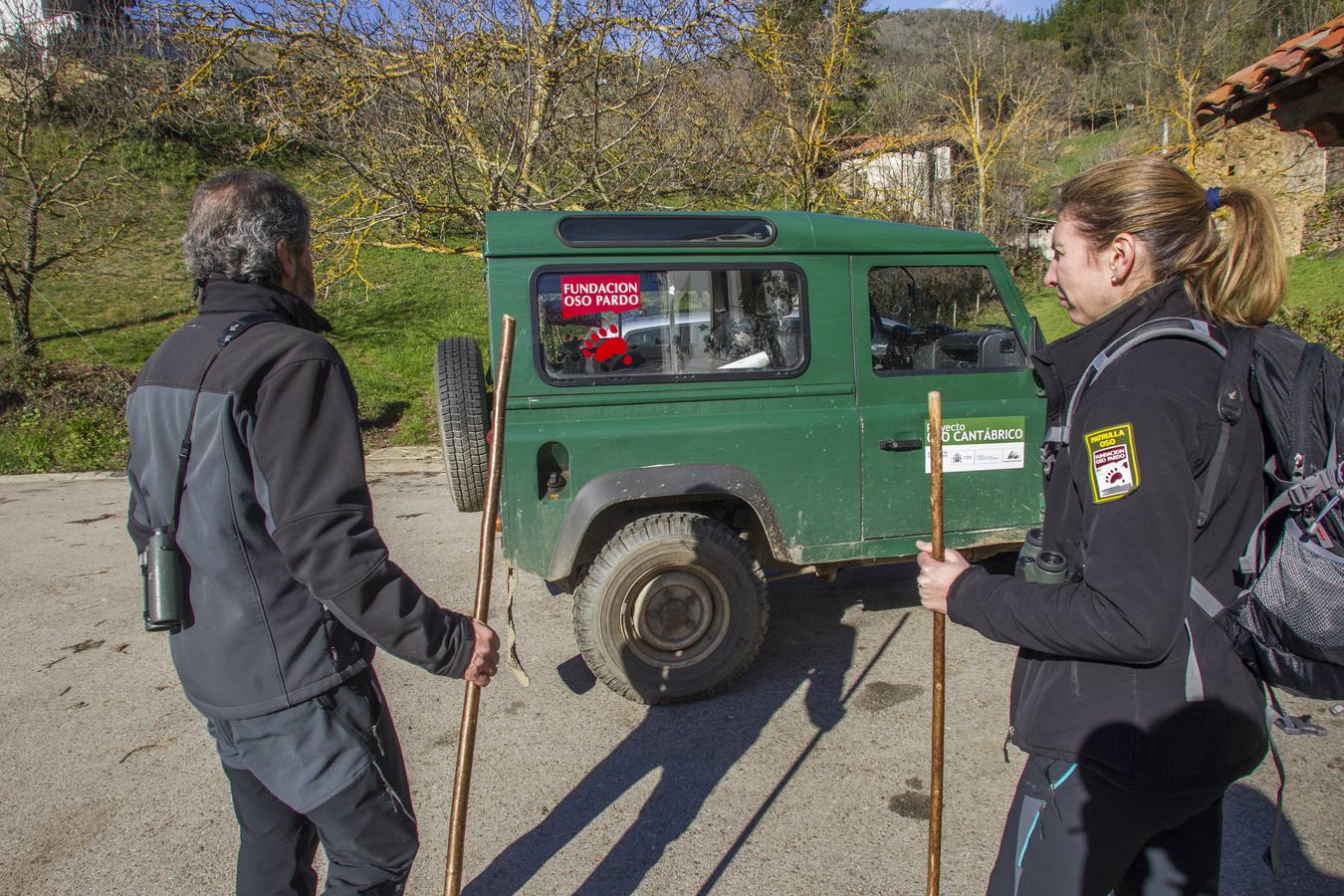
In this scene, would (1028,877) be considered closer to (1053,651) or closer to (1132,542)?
(1053,651)

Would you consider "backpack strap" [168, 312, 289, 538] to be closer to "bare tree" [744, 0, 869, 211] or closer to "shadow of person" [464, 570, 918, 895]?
"shadow of person" [464, 570, 918, 895]

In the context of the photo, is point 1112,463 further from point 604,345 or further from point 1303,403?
point 604,345

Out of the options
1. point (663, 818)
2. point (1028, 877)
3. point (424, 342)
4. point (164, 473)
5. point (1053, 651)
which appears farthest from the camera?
point (424, 342)

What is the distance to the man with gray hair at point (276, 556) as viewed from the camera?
171 centimetres

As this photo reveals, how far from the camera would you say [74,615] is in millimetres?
5281

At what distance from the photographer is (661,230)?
3.88 metres

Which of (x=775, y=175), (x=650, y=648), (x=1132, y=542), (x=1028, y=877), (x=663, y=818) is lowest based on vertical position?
(x=663, y=818)

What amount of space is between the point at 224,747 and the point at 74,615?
14.1 feet

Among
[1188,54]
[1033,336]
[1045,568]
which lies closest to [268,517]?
[1045,568]

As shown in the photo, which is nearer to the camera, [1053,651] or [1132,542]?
[1132,542]

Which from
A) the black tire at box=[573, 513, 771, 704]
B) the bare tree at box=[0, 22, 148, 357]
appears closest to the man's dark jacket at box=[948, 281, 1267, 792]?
the black tire at box=[573, 513, 771, 704]

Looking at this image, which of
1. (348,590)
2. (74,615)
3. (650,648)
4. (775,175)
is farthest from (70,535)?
(775,175)

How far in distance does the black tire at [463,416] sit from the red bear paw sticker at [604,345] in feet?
1.59

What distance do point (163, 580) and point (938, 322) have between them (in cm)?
348
